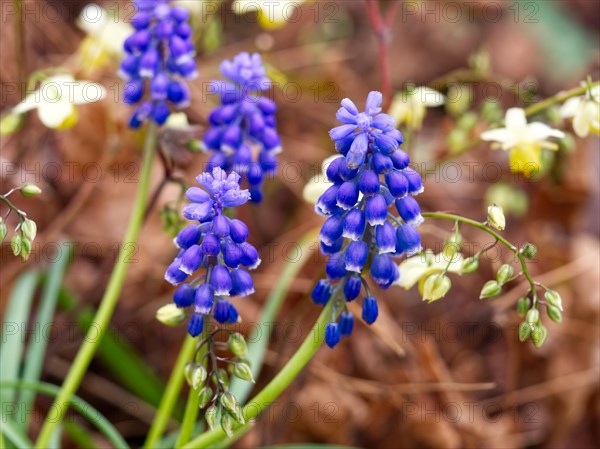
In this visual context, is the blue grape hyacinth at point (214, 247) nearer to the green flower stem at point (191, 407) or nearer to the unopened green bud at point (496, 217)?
the green flower stem at point (191, 407)

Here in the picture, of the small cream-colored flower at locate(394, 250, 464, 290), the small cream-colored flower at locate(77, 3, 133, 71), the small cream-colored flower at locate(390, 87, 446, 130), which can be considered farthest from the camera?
the small cream-colored flower at locate(77, 3, 133, 71)

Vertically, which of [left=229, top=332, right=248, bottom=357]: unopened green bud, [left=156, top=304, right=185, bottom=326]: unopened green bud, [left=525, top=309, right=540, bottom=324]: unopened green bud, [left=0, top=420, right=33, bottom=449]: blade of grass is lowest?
[left=0, top=420, right=33, bottom=449]: blade of grass

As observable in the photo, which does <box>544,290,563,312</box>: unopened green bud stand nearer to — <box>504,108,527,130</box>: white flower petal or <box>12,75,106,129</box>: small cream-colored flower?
<box>504,108,527,130</box>: white flower petal

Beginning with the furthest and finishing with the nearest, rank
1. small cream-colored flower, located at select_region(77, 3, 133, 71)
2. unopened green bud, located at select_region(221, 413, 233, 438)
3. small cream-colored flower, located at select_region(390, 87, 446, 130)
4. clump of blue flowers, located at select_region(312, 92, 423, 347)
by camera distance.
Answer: small cream-colored flower, located at select_region(77, 3, 133, 71) → small cream-colored flower, located at select_region(390, 87, 446, 130) → unopened green bud, located at select_region(221, 413, 233, 438) → clump of blue flowers, located at select_region(312, 92, 423, 347)

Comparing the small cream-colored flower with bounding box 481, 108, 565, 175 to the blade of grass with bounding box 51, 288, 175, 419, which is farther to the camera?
the blade of grass with bounding box 51, 288, 175, 419

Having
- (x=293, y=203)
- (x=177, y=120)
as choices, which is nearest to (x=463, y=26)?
(x=293, y=203)

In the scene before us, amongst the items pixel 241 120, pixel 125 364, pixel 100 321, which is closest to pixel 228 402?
pixel 100 321

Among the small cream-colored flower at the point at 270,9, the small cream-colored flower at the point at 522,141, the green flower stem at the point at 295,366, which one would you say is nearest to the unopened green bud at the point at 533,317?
the green flower stem at the point at 295,366

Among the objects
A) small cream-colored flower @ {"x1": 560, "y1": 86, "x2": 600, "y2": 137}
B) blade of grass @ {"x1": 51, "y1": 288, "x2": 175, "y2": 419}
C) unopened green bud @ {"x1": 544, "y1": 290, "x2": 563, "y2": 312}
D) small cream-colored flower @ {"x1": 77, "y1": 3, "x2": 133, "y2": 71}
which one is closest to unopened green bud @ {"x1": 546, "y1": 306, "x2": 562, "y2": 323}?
unopened green bud @ {"x1": 544, "y1": 290, "x2": 563, "y2": 312}

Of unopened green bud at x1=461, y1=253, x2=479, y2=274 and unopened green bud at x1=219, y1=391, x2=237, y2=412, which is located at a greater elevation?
unopened green bud at x1=461, y1=253, x2=479, y2=274
